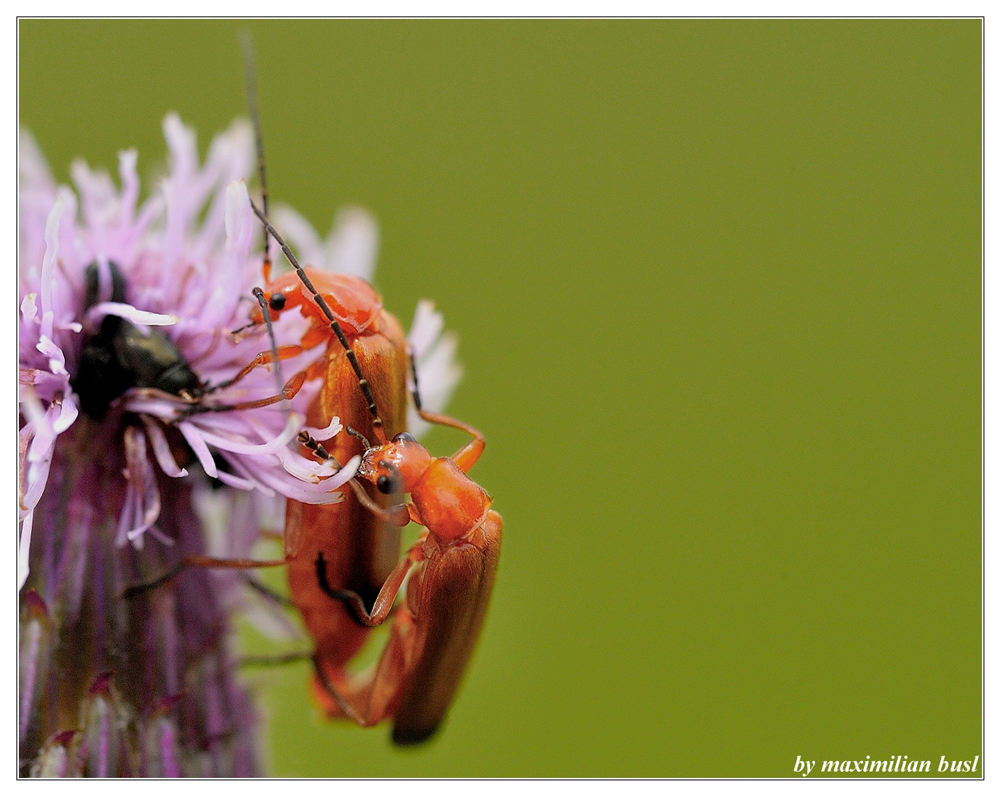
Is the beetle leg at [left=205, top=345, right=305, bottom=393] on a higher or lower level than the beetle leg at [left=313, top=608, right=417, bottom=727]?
higher

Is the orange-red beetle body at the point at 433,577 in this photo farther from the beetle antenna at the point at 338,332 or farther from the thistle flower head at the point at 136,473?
the thistle flower head at the point at 136,473

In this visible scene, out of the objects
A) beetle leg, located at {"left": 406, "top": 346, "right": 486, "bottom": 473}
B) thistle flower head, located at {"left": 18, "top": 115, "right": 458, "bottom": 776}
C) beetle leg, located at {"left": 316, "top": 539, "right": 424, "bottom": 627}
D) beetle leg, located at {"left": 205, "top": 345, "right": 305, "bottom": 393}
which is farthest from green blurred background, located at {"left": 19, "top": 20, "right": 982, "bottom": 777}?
beetle leg, located at {"left": 205, "top": 345, "right": 305, "bottom": 393}

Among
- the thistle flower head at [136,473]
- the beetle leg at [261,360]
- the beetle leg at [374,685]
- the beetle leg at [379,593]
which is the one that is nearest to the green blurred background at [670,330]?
the beetle leg at [374,685]

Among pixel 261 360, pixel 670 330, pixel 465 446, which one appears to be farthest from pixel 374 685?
pixel 670 330

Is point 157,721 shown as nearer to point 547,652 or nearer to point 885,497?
point 547,652

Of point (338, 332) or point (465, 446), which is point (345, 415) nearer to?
point (338, 332)

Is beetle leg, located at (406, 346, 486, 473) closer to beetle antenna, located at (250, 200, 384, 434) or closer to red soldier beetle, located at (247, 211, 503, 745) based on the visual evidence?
red soldier beetle, located at (247, 211, 503, 745)

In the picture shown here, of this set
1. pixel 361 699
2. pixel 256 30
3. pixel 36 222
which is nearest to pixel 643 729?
pixel 361 699
